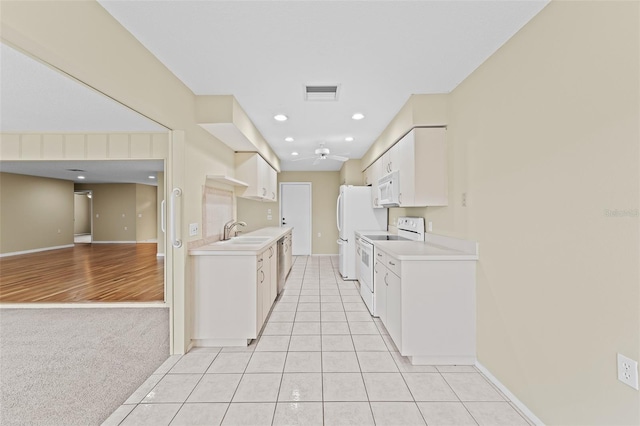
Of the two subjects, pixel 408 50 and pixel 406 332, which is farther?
pixel 406 332


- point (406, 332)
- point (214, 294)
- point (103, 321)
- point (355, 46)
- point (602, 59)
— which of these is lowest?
point (103, 321)

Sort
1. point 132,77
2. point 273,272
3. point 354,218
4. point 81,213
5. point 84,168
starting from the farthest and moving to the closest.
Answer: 1. point 81,213
2. point 84,168
3. point 354,218
4. point 273,272
5. point 132,77

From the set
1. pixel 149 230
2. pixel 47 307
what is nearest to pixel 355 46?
pixel 47 307

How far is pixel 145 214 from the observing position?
33.5 feet

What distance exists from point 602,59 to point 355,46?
1.34 metres

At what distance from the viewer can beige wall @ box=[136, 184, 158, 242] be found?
1005 cm

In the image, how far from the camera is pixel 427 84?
2436 mm

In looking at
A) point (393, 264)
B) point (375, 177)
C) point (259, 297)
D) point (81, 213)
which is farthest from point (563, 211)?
point (81, 213)

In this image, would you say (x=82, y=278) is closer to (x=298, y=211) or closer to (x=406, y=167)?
(x=298, y=211)

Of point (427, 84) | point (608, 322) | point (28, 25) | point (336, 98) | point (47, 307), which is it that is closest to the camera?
point (28, 25)

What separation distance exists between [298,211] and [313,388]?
18.3ft

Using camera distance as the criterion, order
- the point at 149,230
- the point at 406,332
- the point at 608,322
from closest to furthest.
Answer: the point at 608,322 → the point at 406,332 → the point at 149,230

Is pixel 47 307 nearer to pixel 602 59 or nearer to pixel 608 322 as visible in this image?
pixel 608 322

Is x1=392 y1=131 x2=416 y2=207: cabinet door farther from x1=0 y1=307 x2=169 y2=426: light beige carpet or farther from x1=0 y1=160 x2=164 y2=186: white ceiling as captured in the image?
x1=0 y1=160 x2=164 y2=186: white ceiling
